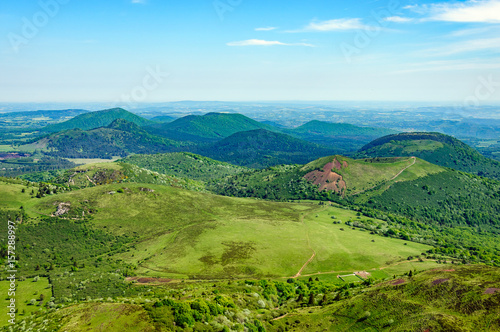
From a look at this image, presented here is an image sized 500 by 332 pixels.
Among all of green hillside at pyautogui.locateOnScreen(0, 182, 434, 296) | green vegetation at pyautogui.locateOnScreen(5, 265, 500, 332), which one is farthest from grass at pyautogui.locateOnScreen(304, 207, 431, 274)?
green vegetation at pyautogui.locateOnScreen(5, 265, 500, 332)

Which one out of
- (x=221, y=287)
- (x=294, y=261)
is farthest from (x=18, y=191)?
(x=294, y=261)

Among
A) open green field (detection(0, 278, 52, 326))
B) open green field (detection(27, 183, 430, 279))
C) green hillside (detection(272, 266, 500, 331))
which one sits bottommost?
open green field (detection(27, 183, 430, 279))

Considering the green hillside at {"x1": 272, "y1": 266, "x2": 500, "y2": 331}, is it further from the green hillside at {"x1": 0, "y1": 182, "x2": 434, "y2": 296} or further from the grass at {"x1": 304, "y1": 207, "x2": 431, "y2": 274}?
the grass at {"x1": 304, "y1": 207, "x2": 431, "y2": 274}

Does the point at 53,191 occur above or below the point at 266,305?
above

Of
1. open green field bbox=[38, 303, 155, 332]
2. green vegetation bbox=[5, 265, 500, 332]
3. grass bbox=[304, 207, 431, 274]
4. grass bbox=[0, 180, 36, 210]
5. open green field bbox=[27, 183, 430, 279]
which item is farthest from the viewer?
grass bbox=[0, 180, 36, 210]

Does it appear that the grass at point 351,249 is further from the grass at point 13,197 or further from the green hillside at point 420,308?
the grass at point 13,197

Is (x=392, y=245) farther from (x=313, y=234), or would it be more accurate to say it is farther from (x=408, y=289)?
(x=408, y=289)

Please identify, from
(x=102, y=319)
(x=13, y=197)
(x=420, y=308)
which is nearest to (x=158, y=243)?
(x=13, y=197)

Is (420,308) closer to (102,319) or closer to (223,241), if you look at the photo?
(102,319)
